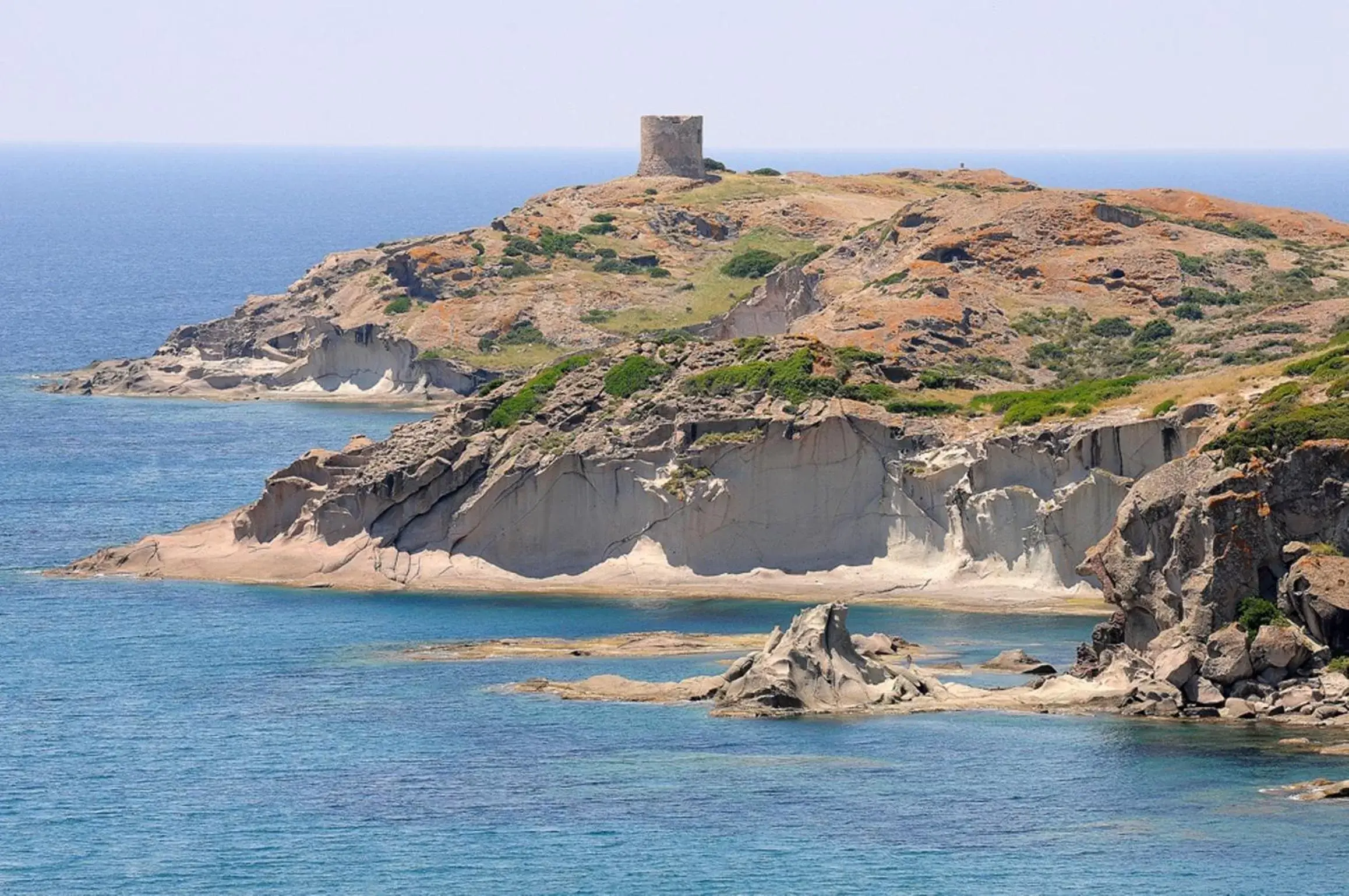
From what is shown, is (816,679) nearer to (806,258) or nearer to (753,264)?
(806,258)

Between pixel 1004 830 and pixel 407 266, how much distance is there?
10900cm

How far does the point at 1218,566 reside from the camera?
70688 mm

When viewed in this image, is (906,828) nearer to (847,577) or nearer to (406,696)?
(406,696)

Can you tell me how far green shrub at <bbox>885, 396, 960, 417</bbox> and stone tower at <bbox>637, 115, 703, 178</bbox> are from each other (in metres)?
82.3

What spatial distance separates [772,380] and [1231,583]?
3006cm

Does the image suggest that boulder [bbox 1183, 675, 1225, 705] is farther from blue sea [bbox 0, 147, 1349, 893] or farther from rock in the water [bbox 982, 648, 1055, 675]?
rock in the water [bbox 982, 648, 1055, 675]

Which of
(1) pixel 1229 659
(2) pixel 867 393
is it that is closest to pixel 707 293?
(2) pixel 867 393

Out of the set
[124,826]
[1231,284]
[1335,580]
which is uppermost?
[1231,284]

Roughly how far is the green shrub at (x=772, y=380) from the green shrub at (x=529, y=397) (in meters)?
5.83

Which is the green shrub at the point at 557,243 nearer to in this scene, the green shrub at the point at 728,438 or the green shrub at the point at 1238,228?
the green shrub at the point at 1238,228

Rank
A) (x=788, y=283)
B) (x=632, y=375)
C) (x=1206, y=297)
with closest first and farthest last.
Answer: (x=632, y=375) < (x=1206, y=297) < (x=788, y=283)

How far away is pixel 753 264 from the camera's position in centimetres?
16300

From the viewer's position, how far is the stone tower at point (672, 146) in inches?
6993

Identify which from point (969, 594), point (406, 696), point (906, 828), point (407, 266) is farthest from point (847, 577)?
point (407, 266)
